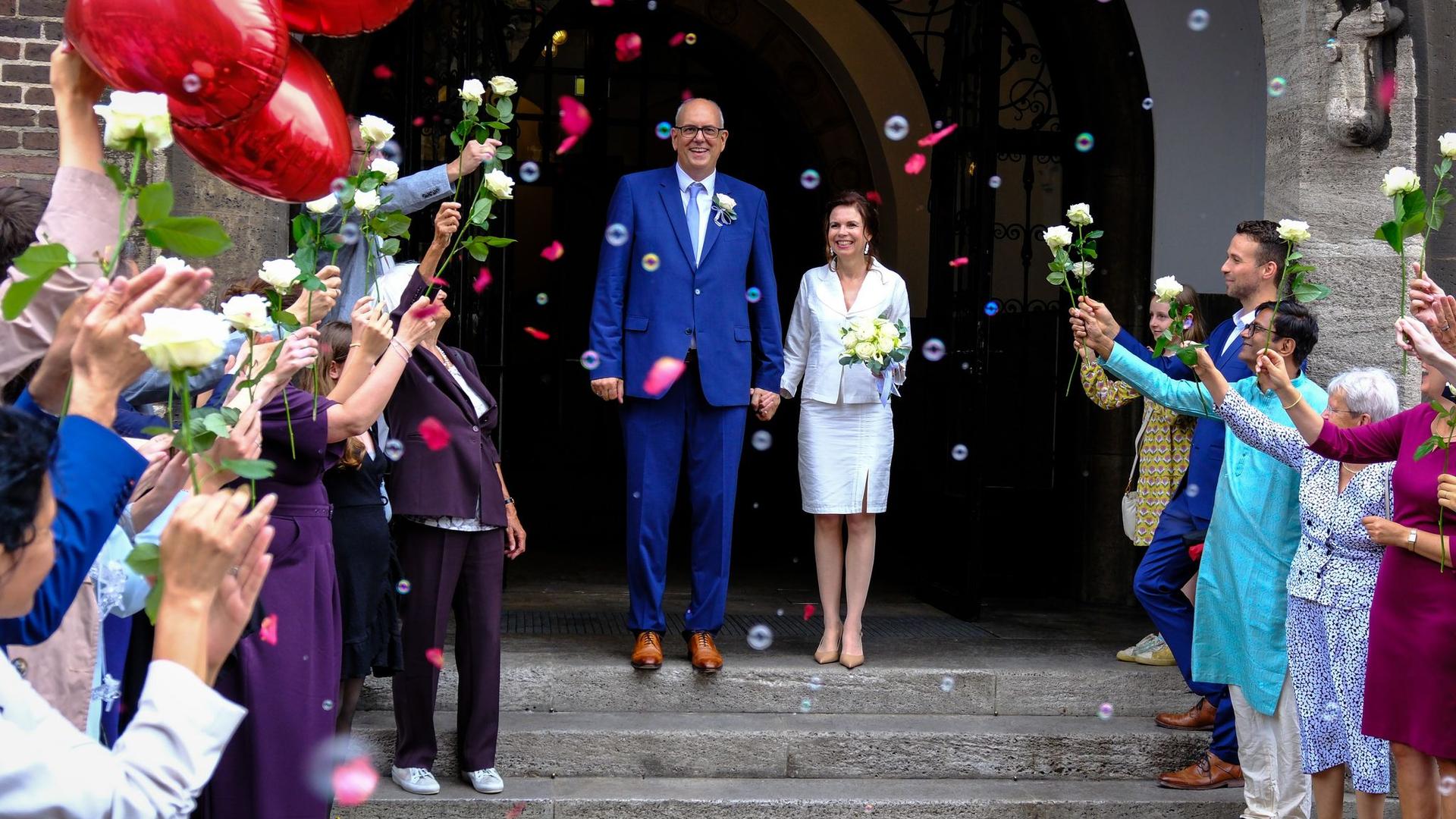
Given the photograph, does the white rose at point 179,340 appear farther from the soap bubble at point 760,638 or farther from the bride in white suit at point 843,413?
the soap bubble at point 760,638

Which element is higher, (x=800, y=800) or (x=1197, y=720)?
(x=1197, y=720)

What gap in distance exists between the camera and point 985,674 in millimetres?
6062

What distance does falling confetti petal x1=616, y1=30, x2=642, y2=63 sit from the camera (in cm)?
1132

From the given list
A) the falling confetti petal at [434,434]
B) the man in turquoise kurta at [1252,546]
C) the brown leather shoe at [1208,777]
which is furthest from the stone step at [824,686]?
the falling confetti petal at [434,434]

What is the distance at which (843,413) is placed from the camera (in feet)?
20.5

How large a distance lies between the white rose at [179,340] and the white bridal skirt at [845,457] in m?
4.29

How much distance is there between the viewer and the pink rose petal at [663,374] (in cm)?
592

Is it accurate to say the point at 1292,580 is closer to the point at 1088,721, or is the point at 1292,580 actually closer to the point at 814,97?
the point at 1088,721

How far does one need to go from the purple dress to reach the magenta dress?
3.01 metres

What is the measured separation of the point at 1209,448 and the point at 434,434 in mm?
2893

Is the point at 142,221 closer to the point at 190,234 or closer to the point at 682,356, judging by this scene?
the point at 190,234

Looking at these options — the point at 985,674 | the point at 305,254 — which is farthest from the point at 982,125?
the point at 305,254

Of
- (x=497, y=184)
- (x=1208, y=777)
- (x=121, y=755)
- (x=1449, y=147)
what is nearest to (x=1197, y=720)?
(x=1208, y=777)

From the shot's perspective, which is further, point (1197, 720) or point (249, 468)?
point (1197, 720)
